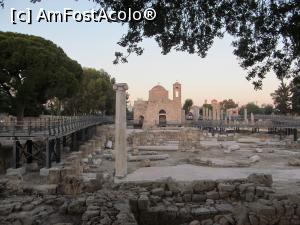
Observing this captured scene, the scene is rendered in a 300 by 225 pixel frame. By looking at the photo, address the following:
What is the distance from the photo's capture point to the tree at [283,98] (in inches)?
2589

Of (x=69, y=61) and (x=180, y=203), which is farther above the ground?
(x=69, y=61)

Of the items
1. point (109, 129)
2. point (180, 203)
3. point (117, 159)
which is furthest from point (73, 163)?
point (109, 129)

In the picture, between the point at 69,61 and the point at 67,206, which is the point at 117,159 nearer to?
the point at 67,206

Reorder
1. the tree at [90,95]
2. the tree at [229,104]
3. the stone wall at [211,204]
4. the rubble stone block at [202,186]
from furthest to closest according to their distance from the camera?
1. the tree at [229,104]
2. the tree at [90,95]
3. the rubble stone block at [202,186]
4. the stone wall at [211,204]

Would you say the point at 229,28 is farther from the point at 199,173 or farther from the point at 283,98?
the point at 283,98

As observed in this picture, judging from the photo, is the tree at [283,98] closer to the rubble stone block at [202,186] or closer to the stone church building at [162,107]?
the stone church building at [162,107]

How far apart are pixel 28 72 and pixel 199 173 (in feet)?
58.5

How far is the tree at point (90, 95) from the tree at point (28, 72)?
2015 cm

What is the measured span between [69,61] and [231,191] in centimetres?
2780

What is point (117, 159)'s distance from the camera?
17.0 m

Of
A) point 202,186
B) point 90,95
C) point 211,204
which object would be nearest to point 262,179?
point 202,186

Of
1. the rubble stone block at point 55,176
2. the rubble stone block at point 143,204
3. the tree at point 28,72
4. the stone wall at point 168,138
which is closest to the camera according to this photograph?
the rubble stone block at point 143,204

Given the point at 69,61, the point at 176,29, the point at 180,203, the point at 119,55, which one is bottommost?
the point at 180,203

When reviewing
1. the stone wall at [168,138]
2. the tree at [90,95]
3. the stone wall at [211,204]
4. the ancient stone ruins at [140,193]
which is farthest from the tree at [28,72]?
the stone wall at [211,204]
